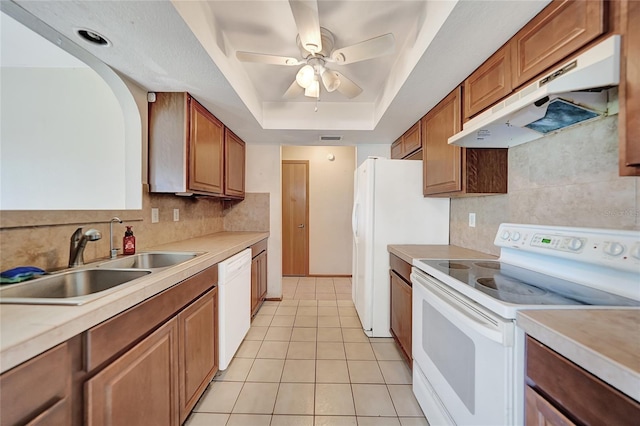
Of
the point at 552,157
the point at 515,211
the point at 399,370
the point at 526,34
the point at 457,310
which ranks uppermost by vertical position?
the point at 526,34

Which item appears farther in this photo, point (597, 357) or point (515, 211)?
point (515, 211)

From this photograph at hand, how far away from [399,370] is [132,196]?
235 centimetres

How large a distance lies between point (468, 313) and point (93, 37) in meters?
2.19

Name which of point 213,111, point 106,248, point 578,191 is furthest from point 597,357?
point 213,111

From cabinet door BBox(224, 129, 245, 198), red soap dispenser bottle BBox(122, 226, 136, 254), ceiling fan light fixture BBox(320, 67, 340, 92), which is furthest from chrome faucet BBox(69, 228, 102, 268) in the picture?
ceiling fan light fixture BBox(320, 67, 340, 92)

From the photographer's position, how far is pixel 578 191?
1194mm

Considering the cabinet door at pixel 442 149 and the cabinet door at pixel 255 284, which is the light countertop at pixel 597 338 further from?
the cabinet door at pixel 255 284

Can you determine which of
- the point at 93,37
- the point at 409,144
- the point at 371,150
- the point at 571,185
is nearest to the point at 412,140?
the point at 409,144

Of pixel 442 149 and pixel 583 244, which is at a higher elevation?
pixel 442 149

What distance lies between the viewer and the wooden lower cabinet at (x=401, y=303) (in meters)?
1.85

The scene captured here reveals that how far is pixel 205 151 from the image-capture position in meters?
2.23

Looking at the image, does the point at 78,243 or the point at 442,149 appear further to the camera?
the point at 442,149

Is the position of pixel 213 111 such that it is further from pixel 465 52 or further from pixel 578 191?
pixel 578 191

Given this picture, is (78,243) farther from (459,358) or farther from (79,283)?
(459,358)
